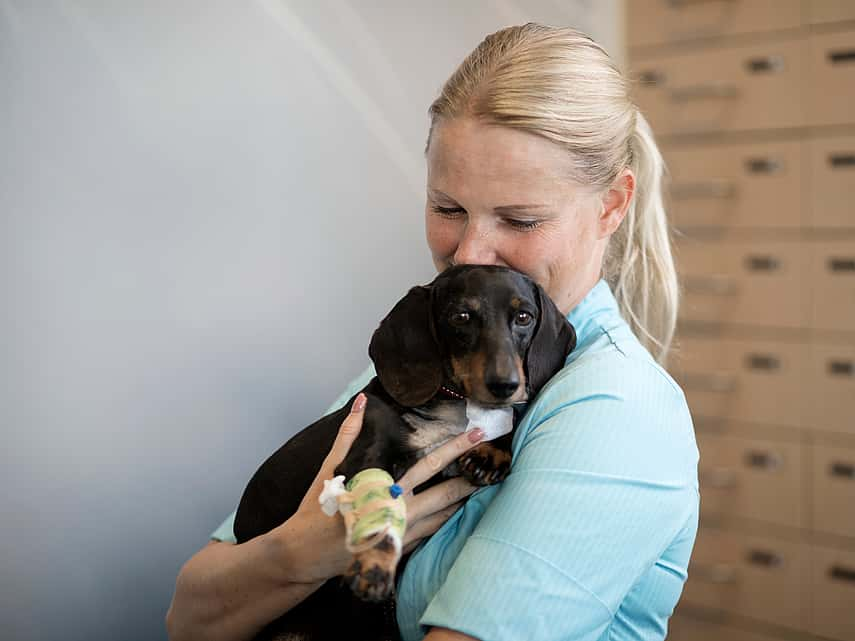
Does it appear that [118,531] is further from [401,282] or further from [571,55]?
[571,55]

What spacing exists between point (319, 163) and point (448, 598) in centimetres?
109

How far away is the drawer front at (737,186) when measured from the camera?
2.64 metres

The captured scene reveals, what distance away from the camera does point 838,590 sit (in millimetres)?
2625

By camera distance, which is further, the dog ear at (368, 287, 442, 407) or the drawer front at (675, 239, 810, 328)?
the drawer front at (675, 239, 810, 328)

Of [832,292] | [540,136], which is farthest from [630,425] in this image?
[832,292]

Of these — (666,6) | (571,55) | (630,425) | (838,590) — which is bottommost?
(838,590)

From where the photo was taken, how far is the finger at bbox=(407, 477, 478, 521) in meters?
1.14

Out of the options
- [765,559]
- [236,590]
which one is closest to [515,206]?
[236,590]

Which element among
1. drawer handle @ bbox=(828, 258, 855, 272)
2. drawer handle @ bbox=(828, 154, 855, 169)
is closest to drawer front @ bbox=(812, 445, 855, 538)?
drawer handle @ bbox=(828, 258, 855, 272)

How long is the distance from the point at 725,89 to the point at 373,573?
7.46 ft

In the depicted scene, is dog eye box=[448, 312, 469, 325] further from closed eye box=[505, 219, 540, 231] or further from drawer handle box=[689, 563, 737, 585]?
drawer handle box=[689, 563, 737, 585]

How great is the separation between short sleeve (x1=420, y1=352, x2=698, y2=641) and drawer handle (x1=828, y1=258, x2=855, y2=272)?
1.69 metres

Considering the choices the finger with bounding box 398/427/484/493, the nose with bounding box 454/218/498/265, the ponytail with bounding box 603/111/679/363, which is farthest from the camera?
the ponytail with bounding box 603/111/679/363

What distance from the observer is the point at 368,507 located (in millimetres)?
973
